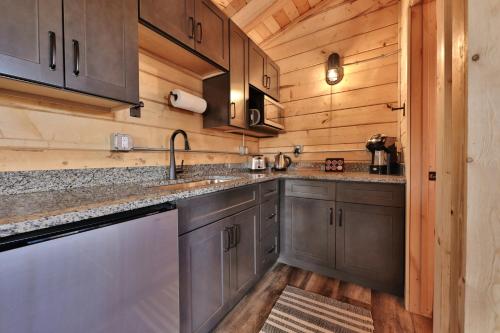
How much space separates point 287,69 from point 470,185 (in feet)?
8.50

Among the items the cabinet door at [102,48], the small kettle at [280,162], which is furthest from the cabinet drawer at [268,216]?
the cabinet door at [102,48]

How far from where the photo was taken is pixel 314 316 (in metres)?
1.38

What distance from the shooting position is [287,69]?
2.71 meters

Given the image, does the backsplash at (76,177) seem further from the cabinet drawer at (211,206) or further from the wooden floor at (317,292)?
the wooden floor at (317,292)

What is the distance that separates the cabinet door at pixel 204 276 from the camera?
1026mm

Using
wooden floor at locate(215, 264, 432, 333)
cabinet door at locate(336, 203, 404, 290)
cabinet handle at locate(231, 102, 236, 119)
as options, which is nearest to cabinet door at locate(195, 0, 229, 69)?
cabinet handle at locate(231, 102, 236, 119)

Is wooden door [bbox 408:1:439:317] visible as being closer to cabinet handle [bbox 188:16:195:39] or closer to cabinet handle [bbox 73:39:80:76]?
cabinet handle [bbox 188:16:195:39]

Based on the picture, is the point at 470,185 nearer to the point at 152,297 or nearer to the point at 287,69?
the point at 152,297

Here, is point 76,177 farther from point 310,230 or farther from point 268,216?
point 310,230

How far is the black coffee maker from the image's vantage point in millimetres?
1790

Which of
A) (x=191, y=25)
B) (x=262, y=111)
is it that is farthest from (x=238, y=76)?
(x=191, y=25)

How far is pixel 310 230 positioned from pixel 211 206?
112 cm

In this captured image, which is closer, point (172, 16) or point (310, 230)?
point (172, 16)

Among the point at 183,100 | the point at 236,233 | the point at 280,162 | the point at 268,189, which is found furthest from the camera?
the point at 280,162
